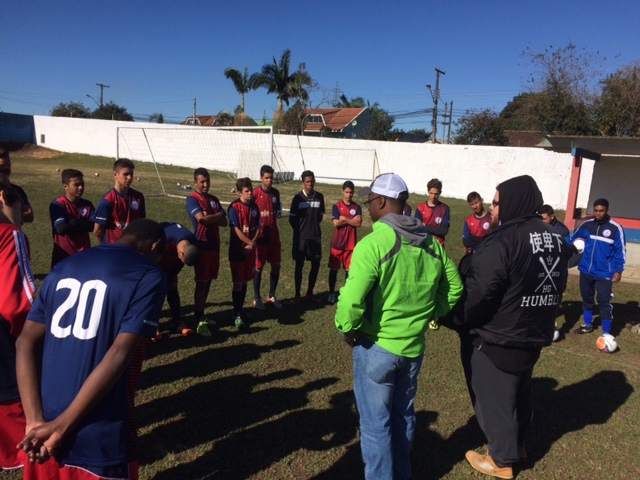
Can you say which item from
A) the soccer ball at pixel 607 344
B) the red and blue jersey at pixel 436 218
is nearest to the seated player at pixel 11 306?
the red and blue jersey at pixel 436 218

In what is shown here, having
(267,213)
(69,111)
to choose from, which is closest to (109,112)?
(69,111)

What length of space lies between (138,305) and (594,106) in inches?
1344

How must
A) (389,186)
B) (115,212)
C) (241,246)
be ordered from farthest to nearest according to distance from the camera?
(241,246) < (115,212) < (389,186)

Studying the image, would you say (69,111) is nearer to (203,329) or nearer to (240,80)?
(240,80)

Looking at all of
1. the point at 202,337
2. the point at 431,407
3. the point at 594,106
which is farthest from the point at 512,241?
the point at 594,106

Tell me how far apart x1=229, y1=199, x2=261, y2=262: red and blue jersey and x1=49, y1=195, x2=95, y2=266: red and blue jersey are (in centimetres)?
168

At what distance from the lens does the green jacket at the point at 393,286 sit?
101 inches

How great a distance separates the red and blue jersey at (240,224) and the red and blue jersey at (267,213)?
0.43 meters

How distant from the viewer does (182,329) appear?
18.2ft

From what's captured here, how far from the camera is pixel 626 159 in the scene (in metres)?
13.9

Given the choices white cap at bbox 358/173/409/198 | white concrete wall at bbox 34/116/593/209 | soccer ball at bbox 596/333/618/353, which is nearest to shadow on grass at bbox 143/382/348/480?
white cap at bbox 358/173/409/198

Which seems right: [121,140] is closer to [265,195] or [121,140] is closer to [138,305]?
[265,195]

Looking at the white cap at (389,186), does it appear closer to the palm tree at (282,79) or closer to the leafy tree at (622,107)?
the leafy tree at (622,107)

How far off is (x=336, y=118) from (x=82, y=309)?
2050 inches
